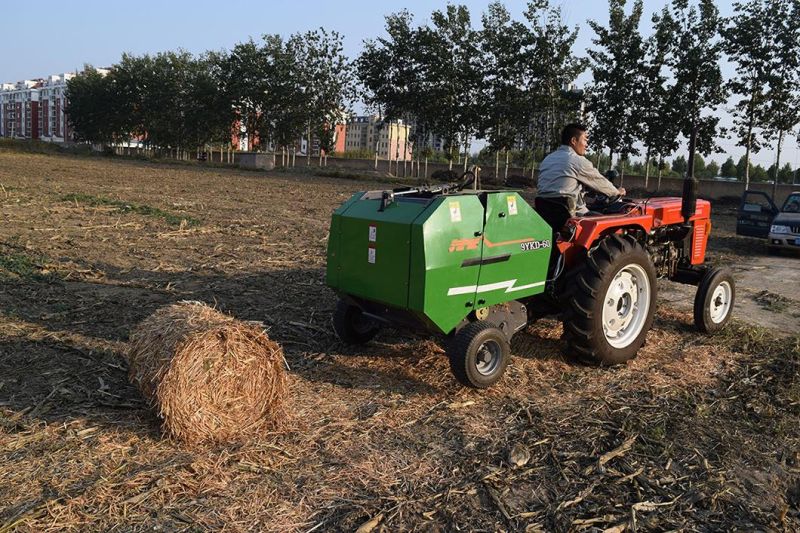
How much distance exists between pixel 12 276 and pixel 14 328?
2262 millimetres

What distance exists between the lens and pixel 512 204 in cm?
486

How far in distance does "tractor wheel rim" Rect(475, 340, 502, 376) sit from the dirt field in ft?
0.64

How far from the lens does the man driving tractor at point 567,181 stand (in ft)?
18.0

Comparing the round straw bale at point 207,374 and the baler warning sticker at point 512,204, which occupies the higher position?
the baler warning sticker at point 512,204

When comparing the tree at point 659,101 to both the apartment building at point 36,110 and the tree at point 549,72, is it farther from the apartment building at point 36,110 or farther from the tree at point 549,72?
the apartment building at point 36,110

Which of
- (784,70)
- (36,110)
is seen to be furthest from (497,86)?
(36,110)

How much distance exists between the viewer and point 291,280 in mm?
8180

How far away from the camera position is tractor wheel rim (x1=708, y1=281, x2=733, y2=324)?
6785 millimetres

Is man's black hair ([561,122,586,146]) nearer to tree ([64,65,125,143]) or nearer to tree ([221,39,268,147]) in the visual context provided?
tree ([221,39,268,147])

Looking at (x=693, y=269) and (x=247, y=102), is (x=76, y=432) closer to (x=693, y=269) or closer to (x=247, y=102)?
(x=693, y=269)

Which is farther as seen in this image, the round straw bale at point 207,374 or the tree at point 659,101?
the tree at point 659,101

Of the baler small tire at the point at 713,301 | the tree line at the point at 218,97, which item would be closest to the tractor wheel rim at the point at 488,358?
the baler small tire at the point at 713,301

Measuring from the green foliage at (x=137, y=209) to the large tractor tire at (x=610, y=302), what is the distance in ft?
29.8

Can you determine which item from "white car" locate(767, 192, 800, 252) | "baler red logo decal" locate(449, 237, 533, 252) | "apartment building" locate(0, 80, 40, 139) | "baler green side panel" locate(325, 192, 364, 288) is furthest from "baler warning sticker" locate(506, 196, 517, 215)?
"apartment building" locate(0, 80, 40, 139)
